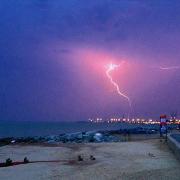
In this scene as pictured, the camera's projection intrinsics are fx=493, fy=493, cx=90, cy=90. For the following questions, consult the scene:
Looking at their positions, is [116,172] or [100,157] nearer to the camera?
[116,172]

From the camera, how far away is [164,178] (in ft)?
58.1

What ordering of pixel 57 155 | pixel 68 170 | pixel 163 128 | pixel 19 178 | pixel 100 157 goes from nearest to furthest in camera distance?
1. pixel 19 178
2. pixel 68 170
3. pixel 100 157
4. pixel 57 155
5. pixel 163 128

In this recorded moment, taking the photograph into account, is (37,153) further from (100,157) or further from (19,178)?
(19,178)

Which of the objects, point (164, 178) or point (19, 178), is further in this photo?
point (19, 178)

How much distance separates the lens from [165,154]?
26875 millimetres

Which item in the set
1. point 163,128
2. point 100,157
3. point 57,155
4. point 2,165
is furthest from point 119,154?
point 163,128

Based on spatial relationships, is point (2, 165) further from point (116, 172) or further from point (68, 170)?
point (116, 172)

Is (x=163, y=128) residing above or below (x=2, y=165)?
above

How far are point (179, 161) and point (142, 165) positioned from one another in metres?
1.69

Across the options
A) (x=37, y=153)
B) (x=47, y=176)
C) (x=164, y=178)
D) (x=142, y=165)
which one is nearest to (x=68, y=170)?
(x=47, y=176)

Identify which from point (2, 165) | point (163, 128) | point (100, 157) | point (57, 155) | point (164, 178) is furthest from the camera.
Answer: point (163, 128)

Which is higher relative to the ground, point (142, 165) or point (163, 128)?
point (163, 128)

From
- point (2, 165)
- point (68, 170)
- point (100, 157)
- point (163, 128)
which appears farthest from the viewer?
point (163, 128)

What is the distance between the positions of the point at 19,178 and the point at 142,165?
18.9 ft
